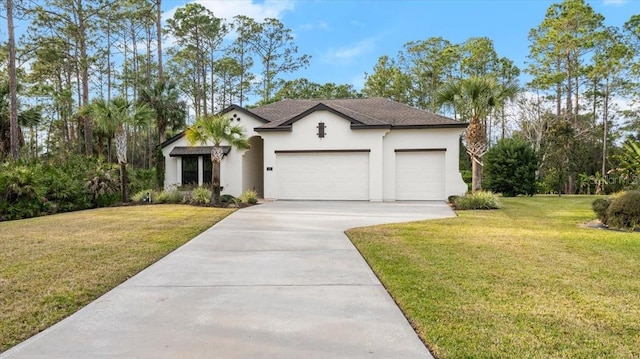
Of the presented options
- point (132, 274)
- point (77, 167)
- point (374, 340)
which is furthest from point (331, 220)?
point (77, 167)

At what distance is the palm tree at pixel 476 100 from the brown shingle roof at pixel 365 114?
64.9 inches

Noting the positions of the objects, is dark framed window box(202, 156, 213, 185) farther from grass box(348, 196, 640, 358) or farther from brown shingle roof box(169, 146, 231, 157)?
grass box(348, 196, 640, 358)

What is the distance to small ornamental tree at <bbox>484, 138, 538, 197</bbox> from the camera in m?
20.9

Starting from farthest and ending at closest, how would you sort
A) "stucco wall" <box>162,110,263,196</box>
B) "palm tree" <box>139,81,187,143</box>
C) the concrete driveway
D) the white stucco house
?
1. "palm tree" <box>139,81,187,143</box>
2. "stucco wall" <box>162,110,263,196</box>
3. the white stucco house
4. the concrete driveway

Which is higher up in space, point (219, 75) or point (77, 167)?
point (219, 75)

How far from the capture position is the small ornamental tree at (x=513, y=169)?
68.6 ft

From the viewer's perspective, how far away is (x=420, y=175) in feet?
59.2

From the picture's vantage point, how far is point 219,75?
37500 millimetres

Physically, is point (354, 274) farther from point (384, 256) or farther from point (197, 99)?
point (197, 99)

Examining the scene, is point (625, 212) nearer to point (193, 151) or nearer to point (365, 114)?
point (365, 114)

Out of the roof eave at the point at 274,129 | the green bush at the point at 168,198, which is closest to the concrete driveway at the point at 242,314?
the green bush at the point at 168,198

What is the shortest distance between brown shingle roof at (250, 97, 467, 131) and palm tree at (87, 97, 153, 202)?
5208 mm

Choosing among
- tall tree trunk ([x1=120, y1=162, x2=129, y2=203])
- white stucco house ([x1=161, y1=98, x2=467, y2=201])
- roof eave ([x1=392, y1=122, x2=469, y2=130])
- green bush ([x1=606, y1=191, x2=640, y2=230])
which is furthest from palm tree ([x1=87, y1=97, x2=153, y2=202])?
green bush ([x1=606, y1=191, x2=640, y2=230])

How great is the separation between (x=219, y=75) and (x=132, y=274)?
34.7 metres
